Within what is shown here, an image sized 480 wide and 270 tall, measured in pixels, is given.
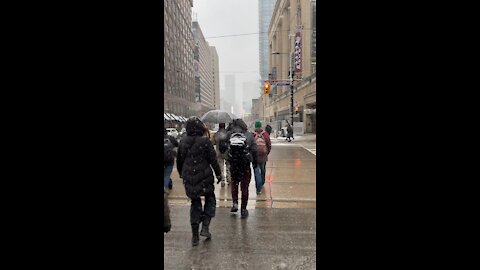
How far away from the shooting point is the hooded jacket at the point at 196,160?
140 inches

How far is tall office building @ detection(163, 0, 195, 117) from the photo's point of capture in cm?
5621

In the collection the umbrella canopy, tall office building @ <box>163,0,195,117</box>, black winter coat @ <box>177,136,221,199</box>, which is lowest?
black winter coat @ <box>177,136,221,199</box>

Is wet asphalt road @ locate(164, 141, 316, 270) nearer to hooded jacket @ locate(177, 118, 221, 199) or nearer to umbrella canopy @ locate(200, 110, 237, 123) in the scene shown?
hooded jacket @ locate(177, 118, 221, 199)

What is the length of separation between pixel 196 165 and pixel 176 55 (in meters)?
71.8

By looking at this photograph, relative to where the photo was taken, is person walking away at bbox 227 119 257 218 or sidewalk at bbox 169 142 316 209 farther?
sidewalk at bbox 169 142 316 209

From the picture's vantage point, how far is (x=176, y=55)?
7031 centimetres

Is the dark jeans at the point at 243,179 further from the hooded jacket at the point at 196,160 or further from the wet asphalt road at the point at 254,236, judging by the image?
the hooded jacket at the point at 196,160

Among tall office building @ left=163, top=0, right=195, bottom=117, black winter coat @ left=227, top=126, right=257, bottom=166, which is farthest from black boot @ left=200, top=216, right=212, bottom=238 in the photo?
tall office building @ left=163, top=0, right=195, bottom=117

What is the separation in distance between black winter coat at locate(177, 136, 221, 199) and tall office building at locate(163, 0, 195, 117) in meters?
50.9

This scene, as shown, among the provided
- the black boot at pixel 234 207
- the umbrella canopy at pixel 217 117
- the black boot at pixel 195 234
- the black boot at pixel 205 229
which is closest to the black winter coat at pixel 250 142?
the black boot at pixel 234 207

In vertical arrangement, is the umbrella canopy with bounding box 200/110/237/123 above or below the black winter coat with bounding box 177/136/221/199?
above
